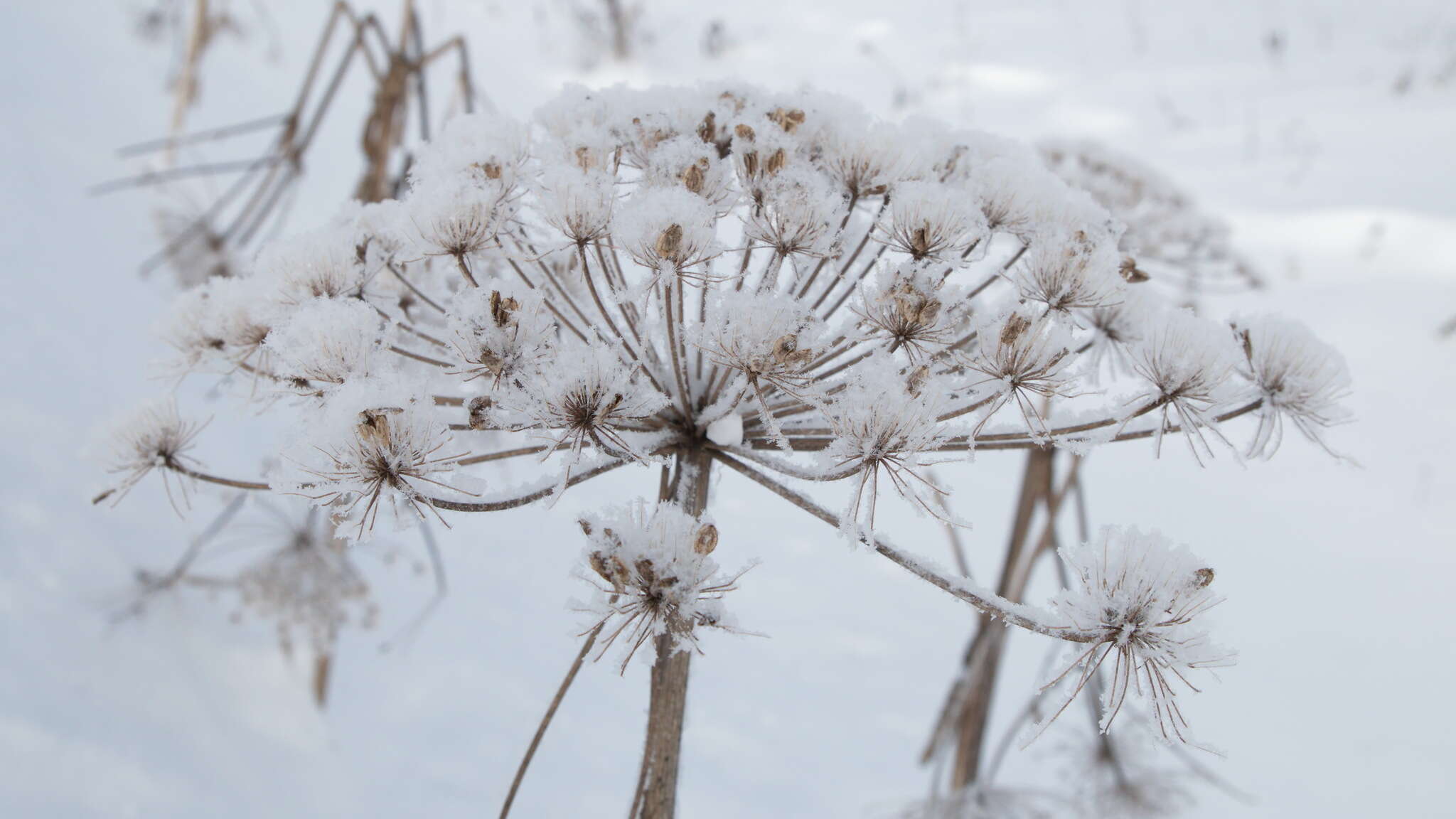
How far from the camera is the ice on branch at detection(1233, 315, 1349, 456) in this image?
29.3 inches

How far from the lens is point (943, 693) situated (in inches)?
87.1

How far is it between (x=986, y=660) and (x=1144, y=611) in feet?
3.64

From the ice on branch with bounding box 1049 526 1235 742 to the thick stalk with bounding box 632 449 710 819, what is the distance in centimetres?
31

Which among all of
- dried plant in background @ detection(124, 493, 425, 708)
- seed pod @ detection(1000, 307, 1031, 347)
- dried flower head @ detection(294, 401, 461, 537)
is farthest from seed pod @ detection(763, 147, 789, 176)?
dried plant in background @ detection(124, 493, 425, 708)

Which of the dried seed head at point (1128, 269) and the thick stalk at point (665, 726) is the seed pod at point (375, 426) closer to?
the thick stalk at point (665, 726)

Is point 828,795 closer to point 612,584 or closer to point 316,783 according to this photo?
point 316,783

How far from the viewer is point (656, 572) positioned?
550 millimetres

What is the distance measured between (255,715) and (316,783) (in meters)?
0.18

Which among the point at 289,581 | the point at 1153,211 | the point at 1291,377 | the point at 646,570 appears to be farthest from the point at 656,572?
the point at 1153,211

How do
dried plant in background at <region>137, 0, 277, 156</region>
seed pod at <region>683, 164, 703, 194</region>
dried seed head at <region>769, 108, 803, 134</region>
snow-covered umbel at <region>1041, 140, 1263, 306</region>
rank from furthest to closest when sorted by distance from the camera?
dried plant in background at <region>137, 0, 277, 156</region>
snow-covered umbel at <region>1041, 140, 1263, 306</region>
dried seed head at <region>769, 108, 803, 134</region>
seed pod at <region>683, 164, 703, 194</region>

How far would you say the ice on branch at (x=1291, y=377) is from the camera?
74 centimetres

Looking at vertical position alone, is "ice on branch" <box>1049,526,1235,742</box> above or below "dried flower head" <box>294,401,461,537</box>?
below

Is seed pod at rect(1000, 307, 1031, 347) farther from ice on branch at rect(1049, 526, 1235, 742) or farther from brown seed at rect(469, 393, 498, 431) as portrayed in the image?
brown seed at rect(469, 393, 498, 431)

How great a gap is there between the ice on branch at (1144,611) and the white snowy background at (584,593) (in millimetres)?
33
